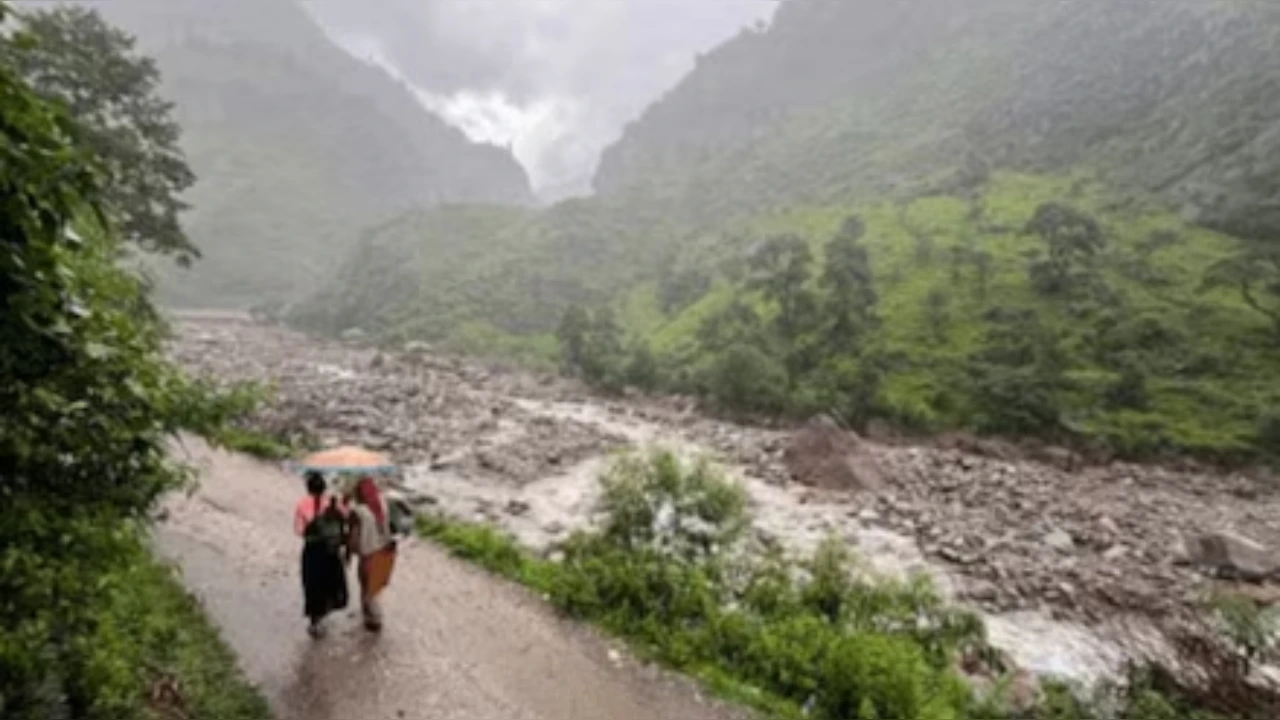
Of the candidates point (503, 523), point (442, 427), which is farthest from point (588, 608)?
point (442, 427)

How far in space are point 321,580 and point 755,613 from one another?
6.07 m

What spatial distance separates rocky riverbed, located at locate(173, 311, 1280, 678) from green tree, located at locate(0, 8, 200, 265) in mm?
3733

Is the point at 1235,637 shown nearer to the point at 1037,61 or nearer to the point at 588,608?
the point at 588,608

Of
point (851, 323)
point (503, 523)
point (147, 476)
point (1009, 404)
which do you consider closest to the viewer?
point (147, 476)

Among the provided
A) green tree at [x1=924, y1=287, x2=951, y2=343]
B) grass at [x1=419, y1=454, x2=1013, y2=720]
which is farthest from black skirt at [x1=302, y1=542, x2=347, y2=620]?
green tree at [x1=924, y1=287, x2=951, y2=343]

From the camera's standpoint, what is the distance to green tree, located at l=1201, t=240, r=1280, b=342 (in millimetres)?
46281

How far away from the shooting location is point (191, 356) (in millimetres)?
49219

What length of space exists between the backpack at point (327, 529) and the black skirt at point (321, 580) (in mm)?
61

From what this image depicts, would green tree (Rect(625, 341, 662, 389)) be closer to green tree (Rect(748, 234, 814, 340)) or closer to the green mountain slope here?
green tree (Rect(748, 234, 814, 340))

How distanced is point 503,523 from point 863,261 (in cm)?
3771

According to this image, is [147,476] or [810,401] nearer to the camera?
[147,476]

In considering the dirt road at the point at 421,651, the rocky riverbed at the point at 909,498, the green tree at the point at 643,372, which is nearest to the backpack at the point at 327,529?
the dirt road at the point at 421,651

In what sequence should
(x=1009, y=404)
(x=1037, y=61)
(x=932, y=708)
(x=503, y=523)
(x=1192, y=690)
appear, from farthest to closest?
1. (x=1037, y=61)
2. (x=1009, y=404)
3. (x=503, y=523)
4. (x=1192, y=690)
5. (x=932, y=708)

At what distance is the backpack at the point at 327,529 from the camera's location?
433 inches
